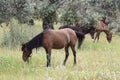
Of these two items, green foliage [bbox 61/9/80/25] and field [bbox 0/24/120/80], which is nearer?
field [bbox 0/24/120/80]

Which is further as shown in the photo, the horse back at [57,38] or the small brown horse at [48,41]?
the horse back at [57,38]

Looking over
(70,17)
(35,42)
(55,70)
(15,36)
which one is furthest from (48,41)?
(70,17)

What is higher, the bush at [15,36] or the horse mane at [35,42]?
the horse mane at [35,42]

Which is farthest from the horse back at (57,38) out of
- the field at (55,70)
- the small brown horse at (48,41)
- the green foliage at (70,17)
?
the green foliage at (70,17)

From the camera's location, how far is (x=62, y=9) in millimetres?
22234

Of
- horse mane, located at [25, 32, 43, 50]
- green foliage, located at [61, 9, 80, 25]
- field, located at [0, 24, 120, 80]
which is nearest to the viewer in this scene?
field, located at [0, 24, 120, 80]

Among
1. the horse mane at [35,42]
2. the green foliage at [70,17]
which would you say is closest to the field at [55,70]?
the horse mane at [35,42]

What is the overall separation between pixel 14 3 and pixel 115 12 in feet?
35.1

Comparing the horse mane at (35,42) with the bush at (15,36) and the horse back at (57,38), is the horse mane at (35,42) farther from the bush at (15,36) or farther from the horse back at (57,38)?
the bush at (15,36)

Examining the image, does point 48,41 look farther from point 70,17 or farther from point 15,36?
point 70,17

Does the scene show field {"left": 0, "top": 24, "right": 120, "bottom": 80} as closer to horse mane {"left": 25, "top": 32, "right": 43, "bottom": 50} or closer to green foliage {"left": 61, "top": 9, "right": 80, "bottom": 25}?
horse mane {"left": 25, "top": 32, "right": 43, "bottom": 50}

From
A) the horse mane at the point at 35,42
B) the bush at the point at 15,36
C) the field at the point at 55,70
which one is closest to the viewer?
the field at the point at 55,70

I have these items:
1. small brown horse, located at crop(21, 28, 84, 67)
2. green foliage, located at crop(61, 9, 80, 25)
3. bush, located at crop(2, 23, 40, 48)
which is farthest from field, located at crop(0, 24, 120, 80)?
green foliage, located at crop(61, 9, 80, 25)

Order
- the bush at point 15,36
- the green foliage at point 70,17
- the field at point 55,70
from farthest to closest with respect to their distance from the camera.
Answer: the green foliage at point 70,17 → the bush at point 15,36 → the field at point 55,70
